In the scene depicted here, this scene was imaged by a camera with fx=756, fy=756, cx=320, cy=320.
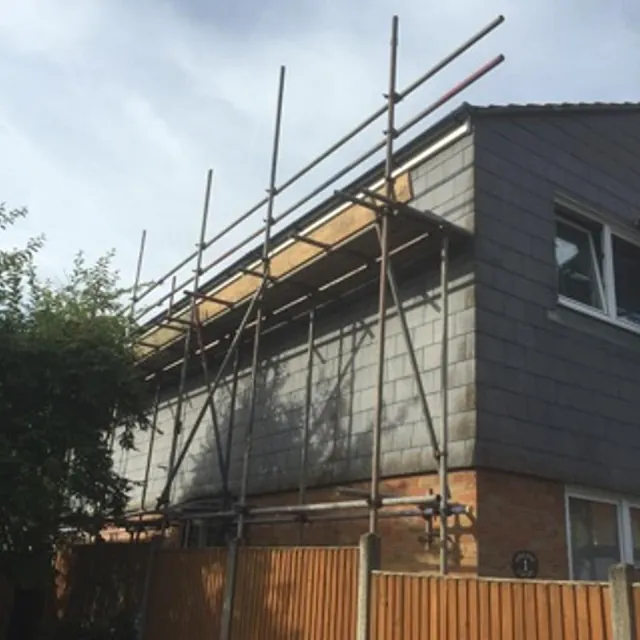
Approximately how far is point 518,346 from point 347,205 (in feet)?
9.58

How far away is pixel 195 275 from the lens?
11750mm

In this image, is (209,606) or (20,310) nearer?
(209,606)

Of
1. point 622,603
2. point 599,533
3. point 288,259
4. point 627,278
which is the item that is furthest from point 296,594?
point 627,278

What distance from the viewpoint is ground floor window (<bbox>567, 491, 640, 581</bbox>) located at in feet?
23.8

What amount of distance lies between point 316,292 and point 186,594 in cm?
382

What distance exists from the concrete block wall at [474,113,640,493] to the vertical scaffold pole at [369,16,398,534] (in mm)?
906

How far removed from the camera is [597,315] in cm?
839

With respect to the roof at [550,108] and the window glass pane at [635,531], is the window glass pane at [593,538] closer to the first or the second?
the window glass pane at [635,531]

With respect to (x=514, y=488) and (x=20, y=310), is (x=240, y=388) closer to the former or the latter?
(x=20, y=310)

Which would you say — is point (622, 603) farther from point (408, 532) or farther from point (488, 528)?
point (408, 532)

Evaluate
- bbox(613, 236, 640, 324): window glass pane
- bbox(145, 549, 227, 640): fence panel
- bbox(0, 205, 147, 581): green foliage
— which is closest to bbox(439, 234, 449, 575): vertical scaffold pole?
bbox(145, 549, 227, 640): fence panel

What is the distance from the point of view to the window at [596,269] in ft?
28.0

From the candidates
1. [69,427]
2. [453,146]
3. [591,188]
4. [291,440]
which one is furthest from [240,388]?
[591,188]

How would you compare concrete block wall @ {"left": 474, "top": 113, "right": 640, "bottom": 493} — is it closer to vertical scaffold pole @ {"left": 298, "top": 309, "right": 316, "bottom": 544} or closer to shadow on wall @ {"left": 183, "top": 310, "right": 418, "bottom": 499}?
shadow on wall @ {"left": 183, "top": 310, "right": 418, "bottom": 499}
